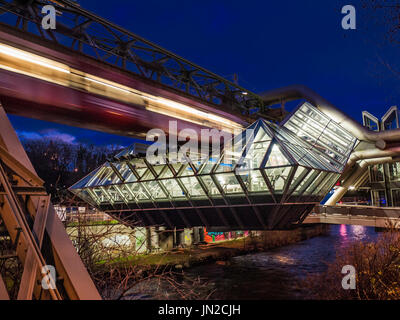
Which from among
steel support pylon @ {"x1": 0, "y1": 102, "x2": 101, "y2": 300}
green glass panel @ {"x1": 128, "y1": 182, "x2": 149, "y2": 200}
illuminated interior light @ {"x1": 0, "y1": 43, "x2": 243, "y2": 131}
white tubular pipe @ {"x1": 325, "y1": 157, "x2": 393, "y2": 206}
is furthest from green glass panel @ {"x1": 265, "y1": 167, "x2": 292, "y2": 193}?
white tubular pipe @ {"x1": 325, "y1": 157, "x2": 393, "y2": 206}

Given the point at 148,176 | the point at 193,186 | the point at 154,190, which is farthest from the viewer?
the point at 154,190

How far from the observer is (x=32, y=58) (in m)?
11.7

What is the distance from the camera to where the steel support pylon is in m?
2.93

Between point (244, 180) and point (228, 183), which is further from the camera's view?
point (228, 183)

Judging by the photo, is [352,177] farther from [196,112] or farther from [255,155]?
[196,112]

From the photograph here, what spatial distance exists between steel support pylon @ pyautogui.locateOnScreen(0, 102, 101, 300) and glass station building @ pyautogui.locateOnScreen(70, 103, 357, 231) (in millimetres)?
9920

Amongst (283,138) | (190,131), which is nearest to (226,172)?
(190,131)

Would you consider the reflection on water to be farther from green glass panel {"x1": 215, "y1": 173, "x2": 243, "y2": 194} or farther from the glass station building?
green glass panel {"x1": 215, "y1": 173, "x2": 243, "y2": 194}

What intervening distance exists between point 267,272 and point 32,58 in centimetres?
1968

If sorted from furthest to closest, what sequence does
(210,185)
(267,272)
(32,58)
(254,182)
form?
(267,272), (210,185), (254,182), (32,58)

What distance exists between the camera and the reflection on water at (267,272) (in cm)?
1788

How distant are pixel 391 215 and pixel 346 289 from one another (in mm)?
15211

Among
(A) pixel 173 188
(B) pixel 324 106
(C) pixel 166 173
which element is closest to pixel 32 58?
(C) pixel 166 173
